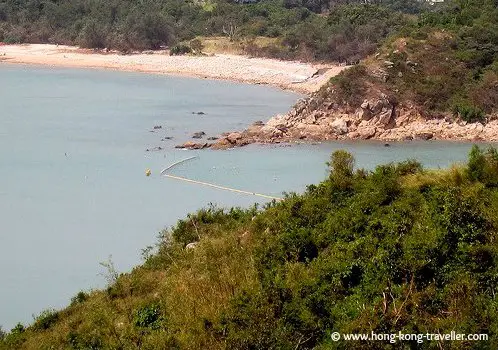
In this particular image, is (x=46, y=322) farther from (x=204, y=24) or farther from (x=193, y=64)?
(x=204, y=24)

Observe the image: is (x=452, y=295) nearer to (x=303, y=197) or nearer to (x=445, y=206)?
(x=445, y=206)

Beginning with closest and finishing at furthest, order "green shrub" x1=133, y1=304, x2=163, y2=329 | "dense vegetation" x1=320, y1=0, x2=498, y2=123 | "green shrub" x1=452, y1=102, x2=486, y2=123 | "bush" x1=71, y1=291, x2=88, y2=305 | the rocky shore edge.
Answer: "green shrub" x1=133, y1=304, x2=163, y2=329
"bush" x1=71, y1=291, x2=88, y2=305
the rocky shore edge
"green shrub" x1=452, y1=102, x2=486, y2=123
"dense vegetation" x1=320, y1=0, x2=498, y2=123

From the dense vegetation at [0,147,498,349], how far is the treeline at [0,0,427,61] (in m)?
33.4

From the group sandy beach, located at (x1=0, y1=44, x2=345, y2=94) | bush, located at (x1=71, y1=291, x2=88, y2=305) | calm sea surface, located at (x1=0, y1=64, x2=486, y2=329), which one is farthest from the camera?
sandy beach, located at (x1=0, y1=44, x2=345, y2=94)

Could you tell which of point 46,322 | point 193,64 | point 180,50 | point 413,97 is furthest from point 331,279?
point 180,50

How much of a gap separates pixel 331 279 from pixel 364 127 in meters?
17.6

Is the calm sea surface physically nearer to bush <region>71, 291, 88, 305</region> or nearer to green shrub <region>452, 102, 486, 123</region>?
bush <region>71, 291, 88, 305</region>

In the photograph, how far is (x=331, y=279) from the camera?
252 inches

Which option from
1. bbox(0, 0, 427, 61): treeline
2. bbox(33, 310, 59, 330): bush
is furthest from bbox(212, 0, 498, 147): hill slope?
bbox(0, 0, 427, 61): treeline

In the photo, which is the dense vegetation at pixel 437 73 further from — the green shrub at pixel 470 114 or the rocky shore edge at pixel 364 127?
the rocky shore edge at pixel 364 127

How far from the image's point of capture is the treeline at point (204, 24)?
137 ft

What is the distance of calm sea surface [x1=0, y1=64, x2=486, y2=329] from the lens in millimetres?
12117

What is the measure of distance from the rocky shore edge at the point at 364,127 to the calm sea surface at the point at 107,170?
0.90 m

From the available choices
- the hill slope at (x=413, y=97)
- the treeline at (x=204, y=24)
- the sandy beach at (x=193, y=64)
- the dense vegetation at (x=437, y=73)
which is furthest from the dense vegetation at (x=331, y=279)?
the treeline at (x=204, y=24)
